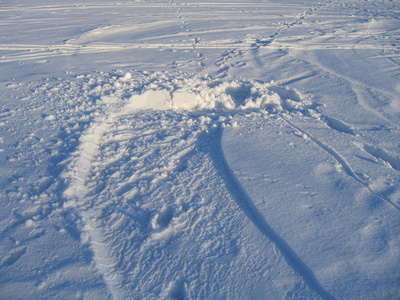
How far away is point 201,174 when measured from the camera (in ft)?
8.50

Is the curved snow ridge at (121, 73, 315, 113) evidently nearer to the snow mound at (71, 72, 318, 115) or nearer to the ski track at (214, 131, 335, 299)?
the snow mound at (71, 72, 318, 115)

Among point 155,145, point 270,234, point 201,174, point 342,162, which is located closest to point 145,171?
point 155,145

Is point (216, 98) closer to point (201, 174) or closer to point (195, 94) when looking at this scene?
point (195, 94)

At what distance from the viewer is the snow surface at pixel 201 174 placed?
186 centimetres

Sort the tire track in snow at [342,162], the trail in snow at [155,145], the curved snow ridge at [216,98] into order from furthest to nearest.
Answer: the curved snow ridge at [216,98] < the tire track in snow at [342,162] < the trail in snow at [155,145]

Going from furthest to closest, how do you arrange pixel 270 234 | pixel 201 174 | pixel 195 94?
1. pixel 195 94
2. pixel 201 174
3. pixel 270 234

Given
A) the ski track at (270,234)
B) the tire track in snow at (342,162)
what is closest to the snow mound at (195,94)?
the tire track in snow at (342,162)

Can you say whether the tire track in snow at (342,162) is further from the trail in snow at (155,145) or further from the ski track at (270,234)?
the ski track at (270,234)

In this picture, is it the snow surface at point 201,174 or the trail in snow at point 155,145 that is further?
the trail in snow at point 155,145

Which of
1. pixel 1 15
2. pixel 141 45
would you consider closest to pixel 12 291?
pixel 141 45

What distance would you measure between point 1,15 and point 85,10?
7.39 ft

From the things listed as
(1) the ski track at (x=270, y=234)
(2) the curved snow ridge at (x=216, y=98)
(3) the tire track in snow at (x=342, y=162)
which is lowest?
(1) the ski track at (x=270, y=234)

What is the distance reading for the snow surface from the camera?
186 centimetres

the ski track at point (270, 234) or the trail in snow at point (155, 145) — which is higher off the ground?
the trail in snow at point (155, 145)
